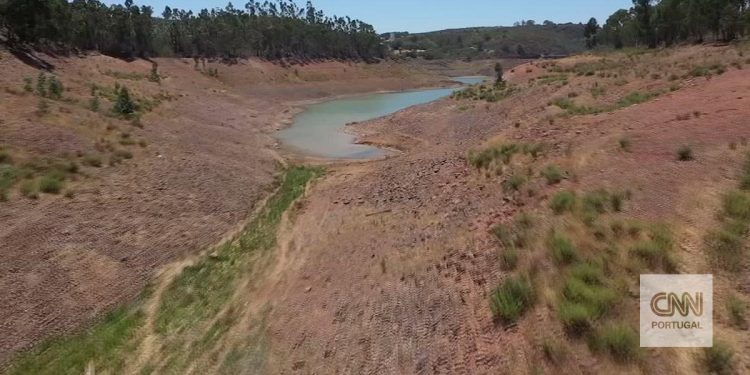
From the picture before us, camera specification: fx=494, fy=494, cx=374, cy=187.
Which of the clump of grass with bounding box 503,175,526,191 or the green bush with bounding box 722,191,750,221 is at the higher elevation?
the green bush with bounding box 722,191,750,221

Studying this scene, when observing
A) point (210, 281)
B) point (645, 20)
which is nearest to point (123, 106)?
point (210, 281)

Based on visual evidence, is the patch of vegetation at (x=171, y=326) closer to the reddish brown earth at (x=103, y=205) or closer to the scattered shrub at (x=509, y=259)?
the reddish brown earth at (x=103, y=205)

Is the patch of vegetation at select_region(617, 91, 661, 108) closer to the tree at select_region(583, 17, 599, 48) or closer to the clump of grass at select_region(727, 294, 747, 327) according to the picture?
the clump of grass at select_region(727, 294, 747, 327)

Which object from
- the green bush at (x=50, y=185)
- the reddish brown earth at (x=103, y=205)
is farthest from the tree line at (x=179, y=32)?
the green bush at (x=50, y=185)

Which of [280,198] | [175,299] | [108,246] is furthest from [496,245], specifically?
[280,198]

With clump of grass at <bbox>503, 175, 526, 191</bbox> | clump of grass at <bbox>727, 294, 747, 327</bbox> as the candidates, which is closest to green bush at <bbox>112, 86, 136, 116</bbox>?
clump of grass at <bbox>503, 175, 526, 191</bbox>

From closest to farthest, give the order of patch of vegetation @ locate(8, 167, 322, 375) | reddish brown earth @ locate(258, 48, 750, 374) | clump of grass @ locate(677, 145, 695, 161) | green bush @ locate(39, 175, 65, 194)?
reddish brown earth @ locate(258, 48, 750, 374) → patch of vegetation @ locate(8, 167, 322, 375) → clump of grass @ locate(677, 145, 695, 161) → green bush @ locate(39, 175, 65, 194)
